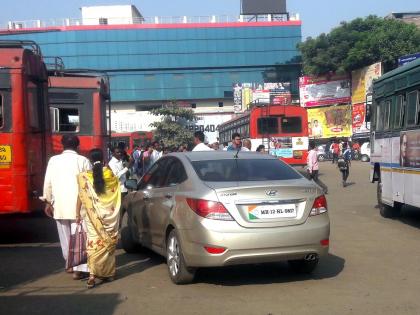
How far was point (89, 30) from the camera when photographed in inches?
2857

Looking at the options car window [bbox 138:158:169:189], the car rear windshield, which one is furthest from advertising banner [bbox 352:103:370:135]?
the car rear windshield

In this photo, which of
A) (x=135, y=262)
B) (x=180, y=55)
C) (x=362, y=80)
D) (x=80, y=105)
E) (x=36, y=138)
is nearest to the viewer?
(x=135, y=262)

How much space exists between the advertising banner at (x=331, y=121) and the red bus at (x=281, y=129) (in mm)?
27935

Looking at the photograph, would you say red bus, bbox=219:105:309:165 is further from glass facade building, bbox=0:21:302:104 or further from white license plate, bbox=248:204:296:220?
glass facade building, bbox=0:21:302:104

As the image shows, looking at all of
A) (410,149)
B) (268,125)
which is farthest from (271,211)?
(268,125)

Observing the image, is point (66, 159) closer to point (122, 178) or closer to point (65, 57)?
point (122, 178)

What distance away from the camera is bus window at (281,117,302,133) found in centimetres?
2511

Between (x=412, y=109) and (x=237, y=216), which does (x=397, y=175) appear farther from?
(x=237, y=216)

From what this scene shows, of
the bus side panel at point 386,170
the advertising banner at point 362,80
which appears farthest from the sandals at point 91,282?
the advertising banner at point 362,80

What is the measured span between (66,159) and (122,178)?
164 inches

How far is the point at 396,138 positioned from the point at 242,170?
5434 millimetres

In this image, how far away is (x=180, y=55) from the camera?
74688 millimetres

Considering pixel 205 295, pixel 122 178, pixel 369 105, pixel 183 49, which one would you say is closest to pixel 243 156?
pixel 205 295

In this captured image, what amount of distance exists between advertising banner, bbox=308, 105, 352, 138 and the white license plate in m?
47.0
